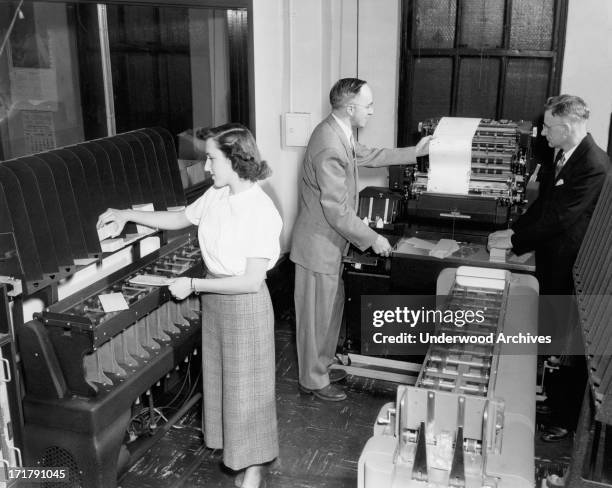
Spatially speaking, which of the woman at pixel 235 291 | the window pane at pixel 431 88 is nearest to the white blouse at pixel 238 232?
the woman at pixel 235 291

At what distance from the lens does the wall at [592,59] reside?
15.8ft

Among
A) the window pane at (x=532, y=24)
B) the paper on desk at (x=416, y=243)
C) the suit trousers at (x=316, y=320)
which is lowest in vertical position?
the suit trousers at (x=316, y=320)

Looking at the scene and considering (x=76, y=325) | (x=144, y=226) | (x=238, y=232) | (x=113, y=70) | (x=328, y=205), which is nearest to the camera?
(x=76, y=325)

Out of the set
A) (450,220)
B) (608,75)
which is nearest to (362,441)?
(450,220)

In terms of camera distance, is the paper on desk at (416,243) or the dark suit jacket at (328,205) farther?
the paper on desk at (416,243)

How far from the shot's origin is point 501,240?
4.25 metres

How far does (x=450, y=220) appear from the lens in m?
4.31

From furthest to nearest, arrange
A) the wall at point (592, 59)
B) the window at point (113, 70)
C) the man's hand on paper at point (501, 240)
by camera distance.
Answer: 1. the wall at point (592, 59)
2. the man's hand on paper at point (501, 240)
3. the window at point (113, 70)

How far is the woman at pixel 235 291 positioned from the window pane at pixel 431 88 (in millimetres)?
2489

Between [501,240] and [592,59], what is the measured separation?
156 cm

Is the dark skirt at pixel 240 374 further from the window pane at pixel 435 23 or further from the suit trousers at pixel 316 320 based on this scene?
the window pane at pixel 435 23

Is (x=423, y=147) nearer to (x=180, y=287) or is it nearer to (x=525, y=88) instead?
(x=525, y=88)

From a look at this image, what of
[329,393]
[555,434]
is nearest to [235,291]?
[329,393]

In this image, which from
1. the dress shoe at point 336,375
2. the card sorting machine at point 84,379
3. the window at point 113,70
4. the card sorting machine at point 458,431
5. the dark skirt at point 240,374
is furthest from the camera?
the dress shoe at point 336,375
